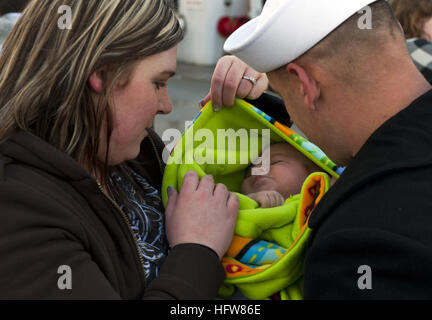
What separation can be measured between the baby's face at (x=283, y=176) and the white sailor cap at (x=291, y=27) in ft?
2.48

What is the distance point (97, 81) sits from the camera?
1404 mm

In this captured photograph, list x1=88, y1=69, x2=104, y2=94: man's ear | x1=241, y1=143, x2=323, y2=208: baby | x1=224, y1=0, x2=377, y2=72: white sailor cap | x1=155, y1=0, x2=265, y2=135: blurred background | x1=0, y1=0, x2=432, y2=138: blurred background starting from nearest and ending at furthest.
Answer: x1=224, y1=0, x2=377, y2=72: white sailor cap → x1=88, y1=69, x2=104, y2=94: man's ear → x1=241, y1=143, x2=323, y2=208: baby → x1=0, y1=0, x2=432, y2=138: blurred background → x1=155, y1=0, x2=265, y2=135: blurred background

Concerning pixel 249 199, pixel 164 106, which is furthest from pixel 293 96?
pixel 249 199

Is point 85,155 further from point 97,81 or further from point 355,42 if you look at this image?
point 355,42

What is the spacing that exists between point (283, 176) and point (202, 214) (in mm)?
594

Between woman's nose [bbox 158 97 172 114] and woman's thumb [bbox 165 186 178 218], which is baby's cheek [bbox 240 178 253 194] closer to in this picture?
woman's thumb [bbox 165 186 178 218]

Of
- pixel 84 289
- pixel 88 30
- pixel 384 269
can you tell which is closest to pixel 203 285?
pixel 84 289

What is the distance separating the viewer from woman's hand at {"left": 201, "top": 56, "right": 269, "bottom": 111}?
6.29 ft

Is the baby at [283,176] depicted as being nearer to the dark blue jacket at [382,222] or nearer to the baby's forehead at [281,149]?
the baby's forehead at [281,149]

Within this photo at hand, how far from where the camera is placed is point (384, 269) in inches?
41.5

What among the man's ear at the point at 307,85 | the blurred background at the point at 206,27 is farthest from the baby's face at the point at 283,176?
the blurred background at the point at 206,27

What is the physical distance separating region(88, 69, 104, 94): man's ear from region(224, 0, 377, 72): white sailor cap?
1.30 feet

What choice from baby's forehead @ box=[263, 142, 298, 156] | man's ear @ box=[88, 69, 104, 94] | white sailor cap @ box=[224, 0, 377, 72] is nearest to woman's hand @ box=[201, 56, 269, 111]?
baby's forehead @ box=[263, 142, 298, 156]

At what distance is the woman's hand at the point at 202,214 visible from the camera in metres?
1.53
